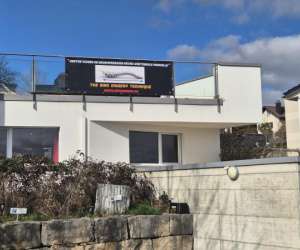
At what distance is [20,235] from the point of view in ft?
30.6

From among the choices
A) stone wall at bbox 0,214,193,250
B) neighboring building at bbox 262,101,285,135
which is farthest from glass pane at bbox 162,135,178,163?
neighboring building at bbox 262,101,285,135

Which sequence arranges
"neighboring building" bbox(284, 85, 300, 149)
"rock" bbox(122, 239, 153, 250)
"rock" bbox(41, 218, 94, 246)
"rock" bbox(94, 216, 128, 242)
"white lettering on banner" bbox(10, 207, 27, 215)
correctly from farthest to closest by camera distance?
"neighboring building" bbox(284, 85, 300, 149), "rock" bbox(122, 239, 153, 250), "rock" bbox(94, 216, 128, 242), "white lettering on banner" bbox(10, 207, 27, 215), "rock" bbox(41, 218, 94, 246)

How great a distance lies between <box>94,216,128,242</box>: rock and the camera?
33.3 feet

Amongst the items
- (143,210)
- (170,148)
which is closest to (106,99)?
(170,148)

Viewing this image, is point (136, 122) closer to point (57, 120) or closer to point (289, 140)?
point (57, 120)

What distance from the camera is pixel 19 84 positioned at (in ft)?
51.4

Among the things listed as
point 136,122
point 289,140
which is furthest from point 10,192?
point 289,140

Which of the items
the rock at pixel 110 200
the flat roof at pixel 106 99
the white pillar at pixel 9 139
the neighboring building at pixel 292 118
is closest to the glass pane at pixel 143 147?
the flat roof at pixel 106 99

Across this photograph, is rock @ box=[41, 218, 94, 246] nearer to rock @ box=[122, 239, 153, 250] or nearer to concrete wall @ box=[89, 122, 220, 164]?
rock @ box=[122, 239, 153, 250]

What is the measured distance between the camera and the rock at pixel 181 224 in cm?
1117

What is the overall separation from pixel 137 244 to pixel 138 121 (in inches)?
244

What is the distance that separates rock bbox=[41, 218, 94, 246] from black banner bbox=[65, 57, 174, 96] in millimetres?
6675

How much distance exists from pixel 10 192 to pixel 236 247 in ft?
14.9

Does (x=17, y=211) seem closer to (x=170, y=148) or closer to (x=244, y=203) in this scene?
(x=244, y=203)
